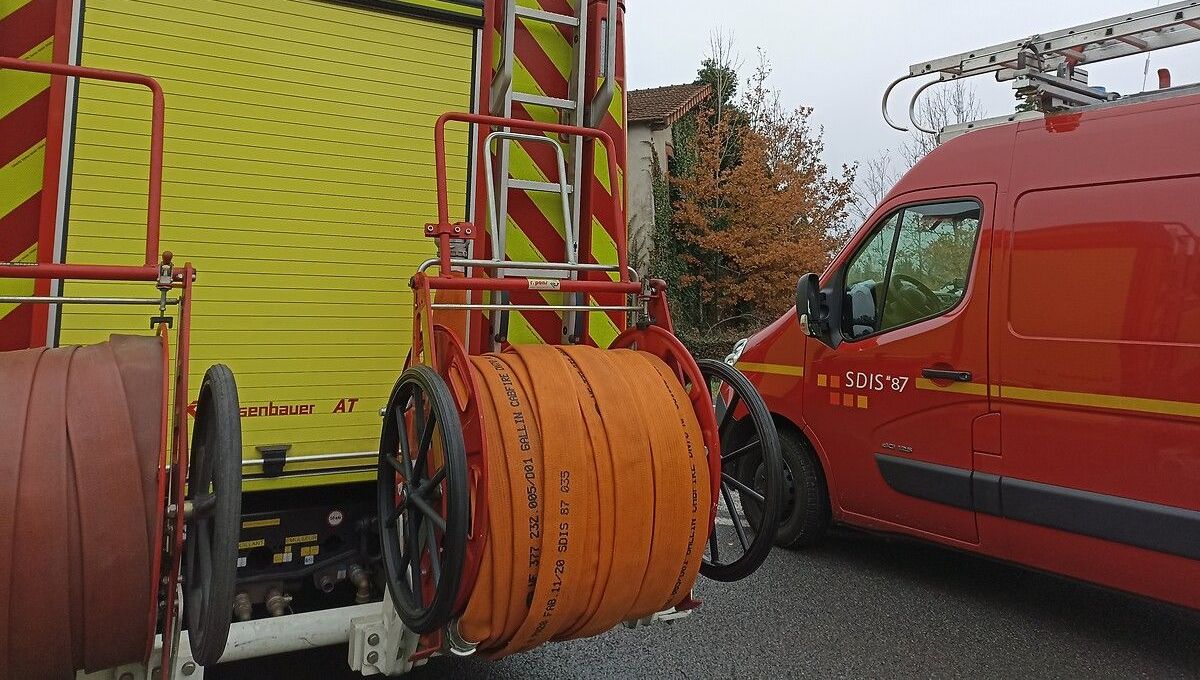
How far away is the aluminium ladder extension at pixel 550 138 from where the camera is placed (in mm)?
3090

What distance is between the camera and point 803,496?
4.84 m

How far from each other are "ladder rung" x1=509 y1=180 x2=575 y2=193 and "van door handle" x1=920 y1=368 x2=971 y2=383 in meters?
2.09

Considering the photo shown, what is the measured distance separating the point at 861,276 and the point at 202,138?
344 centimetres

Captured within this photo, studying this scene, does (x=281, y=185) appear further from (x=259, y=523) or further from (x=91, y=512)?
(x=91, y=512)

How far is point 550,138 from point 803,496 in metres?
2.72

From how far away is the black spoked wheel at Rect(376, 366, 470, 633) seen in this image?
2037mm

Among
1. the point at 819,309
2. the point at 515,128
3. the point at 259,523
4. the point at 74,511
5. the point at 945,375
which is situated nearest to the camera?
the point at 74,511

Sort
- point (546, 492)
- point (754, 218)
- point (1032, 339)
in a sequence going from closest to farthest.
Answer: point (546, 492), point (1032, 339), point (754, 218)

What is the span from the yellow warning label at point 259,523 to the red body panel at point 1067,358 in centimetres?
301

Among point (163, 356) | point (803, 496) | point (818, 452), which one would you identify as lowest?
point (803, 496)

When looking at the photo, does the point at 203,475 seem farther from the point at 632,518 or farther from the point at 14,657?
the point at 632,518

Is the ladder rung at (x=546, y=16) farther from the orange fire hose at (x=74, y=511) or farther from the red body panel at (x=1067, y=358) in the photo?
the red body panel at (x=1067, y=358)

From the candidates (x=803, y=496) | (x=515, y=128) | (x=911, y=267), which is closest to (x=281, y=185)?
(x=515, y=128)

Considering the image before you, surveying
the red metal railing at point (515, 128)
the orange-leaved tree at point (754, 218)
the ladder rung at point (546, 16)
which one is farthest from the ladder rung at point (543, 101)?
the orange-leaved tree at point (754, 218)
